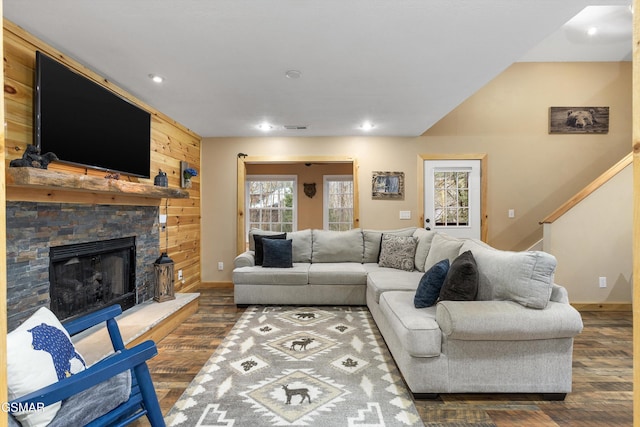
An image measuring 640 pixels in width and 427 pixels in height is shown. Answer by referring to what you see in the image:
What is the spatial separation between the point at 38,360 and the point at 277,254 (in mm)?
2884

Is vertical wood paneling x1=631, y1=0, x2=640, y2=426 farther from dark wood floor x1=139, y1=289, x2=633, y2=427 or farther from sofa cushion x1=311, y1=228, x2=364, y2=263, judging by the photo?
sofa cushion x1=311, y1=228, x2=364, y2=263

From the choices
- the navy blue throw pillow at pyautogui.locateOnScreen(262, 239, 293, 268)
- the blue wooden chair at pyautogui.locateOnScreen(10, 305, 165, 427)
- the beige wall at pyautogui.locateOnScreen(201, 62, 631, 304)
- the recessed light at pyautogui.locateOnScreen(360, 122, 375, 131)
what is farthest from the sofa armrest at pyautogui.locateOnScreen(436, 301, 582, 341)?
the beige wall at pyautogui.locateOnScreen(201, 62, 631, 304)

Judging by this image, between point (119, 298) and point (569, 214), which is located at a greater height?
point (569, 214)

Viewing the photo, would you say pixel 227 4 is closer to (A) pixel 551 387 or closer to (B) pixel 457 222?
(A) pixel 551 387

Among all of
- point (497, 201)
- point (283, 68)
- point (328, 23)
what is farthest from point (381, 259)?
point (328, 23)

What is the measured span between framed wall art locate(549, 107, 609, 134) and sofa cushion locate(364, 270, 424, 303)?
3.27m

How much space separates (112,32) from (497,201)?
4.97 meters

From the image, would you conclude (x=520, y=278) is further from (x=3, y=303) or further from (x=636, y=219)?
(x=3, y=303)

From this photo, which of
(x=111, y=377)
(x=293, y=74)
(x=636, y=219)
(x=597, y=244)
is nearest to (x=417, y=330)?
(x=636, y=219)

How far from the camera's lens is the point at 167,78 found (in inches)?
106

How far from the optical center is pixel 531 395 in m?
2.03

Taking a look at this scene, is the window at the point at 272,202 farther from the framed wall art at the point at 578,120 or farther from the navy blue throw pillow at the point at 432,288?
the framed wall art at the point at 578,120

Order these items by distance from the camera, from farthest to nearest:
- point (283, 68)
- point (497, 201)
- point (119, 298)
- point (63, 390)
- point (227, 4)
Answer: point (497, 201), point (119, 298), point (283, 68), point (227, 4), point (63, 390)

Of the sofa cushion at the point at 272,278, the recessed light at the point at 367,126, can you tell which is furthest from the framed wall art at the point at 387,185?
the sofa cushion at the point at 272,278
